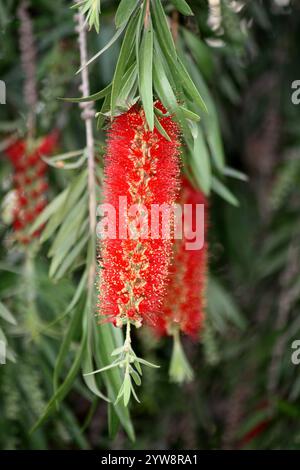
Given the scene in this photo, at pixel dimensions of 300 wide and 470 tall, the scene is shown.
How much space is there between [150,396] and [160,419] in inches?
7.6

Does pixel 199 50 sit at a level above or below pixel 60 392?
above

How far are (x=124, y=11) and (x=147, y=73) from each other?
0.11m

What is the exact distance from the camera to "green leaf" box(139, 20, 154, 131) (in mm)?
960

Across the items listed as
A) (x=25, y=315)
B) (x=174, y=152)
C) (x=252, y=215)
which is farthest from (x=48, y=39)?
(x=174, y=152)

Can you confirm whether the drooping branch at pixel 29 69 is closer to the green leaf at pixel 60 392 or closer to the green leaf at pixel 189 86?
the green leaf at pixel 60 392

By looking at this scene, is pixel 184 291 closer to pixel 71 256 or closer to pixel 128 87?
pixel 71 256

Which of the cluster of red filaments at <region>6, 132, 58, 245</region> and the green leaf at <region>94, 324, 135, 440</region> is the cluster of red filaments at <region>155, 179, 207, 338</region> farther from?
the cluster of red filaments at <region>6, 132, 58, 245</region>

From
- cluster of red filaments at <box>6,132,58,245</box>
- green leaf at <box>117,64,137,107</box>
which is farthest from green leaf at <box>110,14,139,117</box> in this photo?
cluster of red filaments at <box>6,132,58,245</box>

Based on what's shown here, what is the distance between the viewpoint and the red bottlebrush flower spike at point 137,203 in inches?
38.8

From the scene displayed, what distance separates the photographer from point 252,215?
2586mm

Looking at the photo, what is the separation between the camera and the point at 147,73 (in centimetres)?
101

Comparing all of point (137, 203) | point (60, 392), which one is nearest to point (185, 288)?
point (60, 392)

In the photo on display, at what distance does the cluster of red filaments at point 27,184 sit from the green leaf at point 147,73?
2.18 ft

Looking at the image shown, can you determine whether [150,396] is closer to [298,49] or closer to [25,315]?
[25,315]
